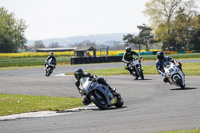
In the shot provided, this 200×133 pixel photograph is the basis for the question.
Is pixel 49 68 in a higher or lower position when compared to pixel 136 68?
lower

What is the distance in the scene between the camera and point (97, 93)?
11.4 m

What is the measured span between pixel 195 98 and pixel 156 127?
5392 mm

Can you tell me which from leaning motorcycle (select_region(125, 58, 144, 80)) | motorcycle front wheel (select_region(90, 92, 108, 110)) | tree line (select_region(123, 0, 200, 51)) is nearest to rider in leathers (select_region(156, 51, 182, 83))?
leaning motorcycle (select_region(125, 58, 144, 80))

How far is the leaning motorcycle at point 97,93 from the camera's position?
11219mm

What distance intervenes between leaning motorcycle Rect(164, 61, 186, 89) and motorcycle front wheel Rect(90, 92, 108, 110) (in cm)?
589

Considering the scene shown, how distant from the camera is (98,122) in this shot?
8938 millimetres

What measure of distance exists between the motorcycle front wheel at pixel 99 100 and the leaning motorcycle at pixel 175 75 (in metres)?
5.89

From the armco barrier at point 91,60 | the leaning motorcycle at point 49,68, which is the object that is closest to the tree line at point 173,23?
the armco barrier at point 91,60

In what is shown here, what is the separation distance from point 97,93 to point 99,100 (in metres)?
0.21

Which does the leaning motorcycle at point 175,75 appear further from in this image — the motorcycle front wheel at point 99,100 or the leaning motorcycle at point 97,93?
the motorcycle front wheel at point 99,100

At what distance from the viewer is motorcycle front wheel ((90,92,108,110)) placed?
11.2m

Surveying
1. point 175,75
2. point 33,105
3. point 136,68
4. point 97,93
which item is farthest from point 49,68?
point 97,93

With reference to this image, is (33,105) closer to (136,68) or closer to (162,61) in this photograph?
(162,61)

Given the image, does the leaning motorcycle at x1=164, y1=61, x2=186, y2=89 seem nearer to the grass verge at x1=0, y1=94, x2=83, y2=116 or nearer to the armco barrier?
the grass verge at x1=0, y1=94, x2=83, y2=116
